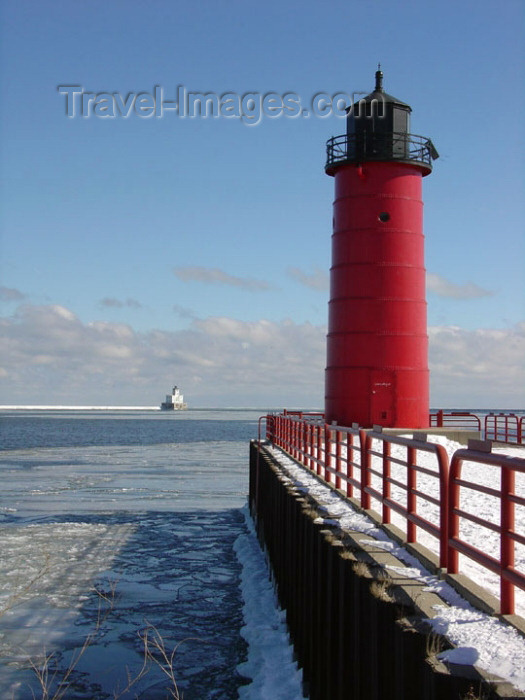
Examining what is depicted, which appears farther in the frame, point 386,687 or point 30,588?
point 30,588

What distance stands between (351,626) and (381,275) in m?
Result: 14.8

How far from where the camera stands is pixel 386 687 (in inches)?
195

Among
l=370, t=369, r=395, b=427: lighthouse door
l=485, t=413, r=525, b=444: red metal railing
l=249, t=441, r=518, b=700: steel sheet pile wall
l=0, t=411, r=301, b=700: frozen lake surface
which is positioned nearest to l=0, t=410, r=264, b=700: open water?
l=0, t=411, r=301, b=700: frozen lake surface

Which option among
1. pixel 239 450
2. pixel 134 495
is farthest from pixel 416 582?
pixel 239 450

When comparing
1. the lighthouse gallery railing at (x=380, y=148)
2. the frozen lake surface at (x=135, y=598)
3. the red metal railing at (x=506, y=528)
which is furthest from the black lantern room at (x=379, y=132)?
the red metal railing at (x=506, y=528)

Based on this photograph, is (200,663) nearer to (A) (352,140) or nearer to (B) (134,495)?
(A) (352,140)

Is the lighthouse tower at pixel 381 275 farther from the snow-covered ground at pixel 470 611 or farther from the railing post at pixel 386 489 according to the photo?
the railing post at pixel 386 489

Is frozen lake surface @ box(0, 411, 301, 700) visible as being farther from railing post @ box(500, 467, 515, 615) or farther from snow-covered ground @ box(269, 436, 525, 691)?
railing post @ box(500, 467, 515, 615)

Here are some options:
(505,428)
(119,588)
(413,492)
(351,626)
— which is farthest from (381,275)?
(351,626)

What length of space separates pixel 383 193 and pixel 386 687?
16.7 metres

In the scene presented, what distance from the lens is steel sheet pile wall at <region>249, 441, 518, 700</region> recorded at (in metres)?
4.34

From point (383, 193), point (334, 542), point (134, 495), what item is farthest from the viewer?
point (134, 495)

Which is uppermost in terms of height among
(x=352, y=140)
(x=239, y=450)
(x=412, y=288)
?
(x=352, y=140)

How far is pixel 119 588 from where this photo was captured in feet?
42.6
